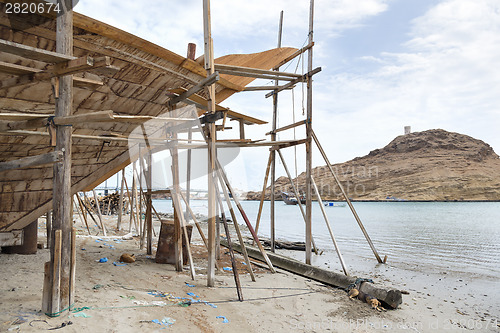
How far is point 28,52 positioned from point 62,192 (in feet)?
Answer: 5.00

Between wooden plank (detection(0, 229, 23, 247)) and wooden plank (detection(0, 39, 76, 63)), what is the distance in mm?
5055

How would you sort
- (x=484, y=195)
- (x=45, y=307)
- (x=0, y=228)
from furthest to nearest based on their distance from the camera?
(x=484, y=195) < (x=0, y=228) < (x=45, y=307)

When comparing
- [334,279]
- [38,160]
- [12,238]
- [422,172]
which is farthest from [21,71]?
[422,172]

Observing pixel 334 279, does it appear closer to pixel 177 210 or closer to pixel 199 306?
pixel 199 306

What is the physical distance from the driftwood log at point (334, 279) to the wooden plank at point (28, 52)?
221 inches

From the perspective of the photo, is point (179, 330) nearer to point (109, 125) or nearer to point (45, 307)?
point (45, 307)

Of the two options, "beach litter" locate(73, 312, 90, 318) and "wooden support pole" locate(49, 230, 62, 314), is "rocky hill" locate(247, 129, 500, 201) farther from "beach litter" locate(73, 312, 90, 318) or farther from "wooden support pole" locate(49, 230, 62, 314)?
"wooden support pole" locate(49, 230, 62, 314)

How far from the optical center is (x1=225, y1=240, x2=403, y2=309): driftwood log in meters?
5.34

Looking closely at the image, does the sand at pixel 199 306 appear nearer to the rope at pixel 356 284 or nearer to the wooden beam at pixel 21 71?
the rope at pixel 356 284

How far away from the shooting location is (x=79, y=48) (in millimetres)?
4582

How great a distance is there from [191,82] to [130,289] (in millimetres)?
3911

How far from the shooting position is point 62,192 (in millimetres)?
3730

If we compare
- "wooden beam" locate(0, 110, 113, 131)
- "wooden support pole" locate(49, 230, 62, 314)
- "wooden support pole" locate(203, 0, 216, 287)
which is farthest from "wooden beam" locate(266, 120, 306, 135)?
"wooden support pole" locate(49, 230, 62, 314)

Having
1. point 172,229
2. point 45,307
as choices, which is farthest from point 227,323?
point 172,229
